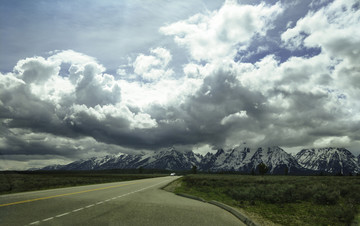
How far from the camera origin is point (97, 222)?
9820mm

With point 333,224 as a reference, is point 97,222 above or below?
above

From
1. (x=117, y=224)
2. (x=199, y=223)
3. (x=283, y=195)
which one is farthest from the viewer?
(x=283, y=195)

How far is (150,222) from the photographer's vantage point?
10.2 meters

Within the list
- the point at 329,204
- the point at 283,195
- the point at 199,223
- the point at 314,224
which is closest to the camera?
the point at 199,223

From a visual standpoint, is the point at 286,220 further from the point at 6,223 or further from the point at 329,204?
the point at 6,223

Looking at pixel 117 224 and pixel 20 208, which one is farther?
pixel 20 208

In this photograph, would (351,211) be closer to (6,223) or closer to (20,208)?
(6,223)

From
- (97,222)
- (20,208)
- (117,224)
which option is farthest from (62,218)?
(20,208)

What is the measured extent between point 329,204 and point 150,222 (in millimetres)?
13584

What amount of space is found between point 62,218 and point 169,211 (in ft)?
A: 15.7

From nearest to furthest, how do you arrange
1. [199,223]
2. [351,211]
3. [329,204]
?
[199,223] → [351,211] → [329,204]

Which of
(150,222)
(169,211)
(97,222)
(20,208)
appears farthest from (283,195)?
(20,208)

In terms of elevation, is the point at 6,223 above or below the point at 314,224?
above

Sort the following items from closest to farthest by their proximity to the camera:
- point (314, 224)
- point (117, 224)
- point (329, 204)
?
1. point (117, 224)
2. point (314, 224)
3. point (329, 204)
